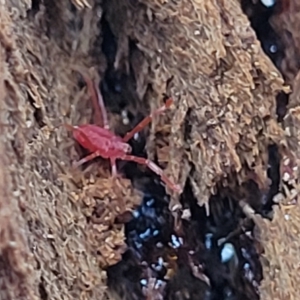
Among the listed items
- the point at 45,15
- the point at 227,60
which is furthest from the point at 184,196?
the point at 45,15

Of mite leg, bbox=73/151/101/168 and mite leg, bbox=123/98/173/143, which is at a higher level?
mite leg, bbox=123/98/173/143

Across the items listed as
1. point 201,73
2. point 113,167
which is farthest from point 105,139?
point 201,73

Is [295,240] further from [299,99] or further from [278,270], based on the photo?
[299,99]

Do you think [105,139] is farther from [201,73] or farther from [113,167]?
[201,73]

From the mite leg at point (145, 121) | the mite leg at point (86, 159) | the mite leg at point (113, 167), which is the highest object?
the mite leg at point (145, 121)

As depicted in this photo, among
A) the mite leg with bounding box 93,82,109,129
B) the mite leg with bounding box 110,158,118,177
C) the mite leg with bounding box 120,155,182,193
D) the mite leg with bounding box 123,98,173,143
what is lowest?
the mite leg with bounding box 120,155,182,193
